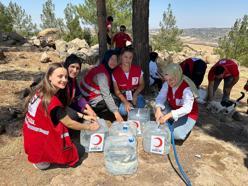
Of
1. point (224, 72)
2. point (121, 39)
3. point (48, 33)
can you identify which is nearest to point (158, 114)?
point (224, 72)

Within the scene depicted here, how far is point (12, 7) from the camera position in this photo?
26906 millimetres

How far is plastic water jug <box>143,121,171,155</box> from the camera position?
3.91m

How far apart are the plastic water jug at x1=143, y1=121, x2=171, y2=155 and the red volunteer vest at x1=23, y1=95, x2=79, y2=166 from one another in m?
1.17

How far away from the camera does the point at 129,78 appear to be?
4.70m

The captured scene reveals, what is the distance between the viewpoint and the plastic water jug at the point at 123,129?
12.9 feet

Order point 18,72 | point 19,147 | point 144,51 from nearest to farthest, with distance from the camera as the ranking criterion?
1. point 19,147
2. point 144,51
3. point 18,72

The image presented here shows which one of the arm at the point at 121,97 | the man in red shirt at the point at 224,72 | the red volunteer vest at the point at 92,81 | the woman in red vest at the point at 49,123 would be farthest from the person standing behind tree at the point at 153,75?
the woman in red vest at the point at 49,123

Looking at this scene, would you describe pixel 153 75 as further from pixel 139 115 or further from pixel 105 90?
pixel 105 90

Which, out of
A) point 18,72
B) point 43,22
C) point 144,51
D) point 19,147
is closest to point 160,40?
point 43,22

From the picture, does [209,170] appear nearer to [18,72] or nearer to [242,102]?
[242,102]

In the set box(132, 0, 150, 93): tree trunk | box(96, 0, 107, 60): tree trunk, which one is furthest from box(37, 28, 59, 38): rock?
box(132, 0, 150, 93): tree trunk

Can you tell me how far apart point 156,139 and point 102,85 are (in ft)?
3.92

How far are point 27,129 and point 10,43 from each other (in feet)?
44.3

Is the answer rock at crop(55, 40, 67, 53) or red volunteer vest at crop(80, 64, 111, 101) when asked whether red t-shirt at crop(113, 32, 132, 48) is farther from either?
red volunteer vest at crop(80, 64, 111, 101)
